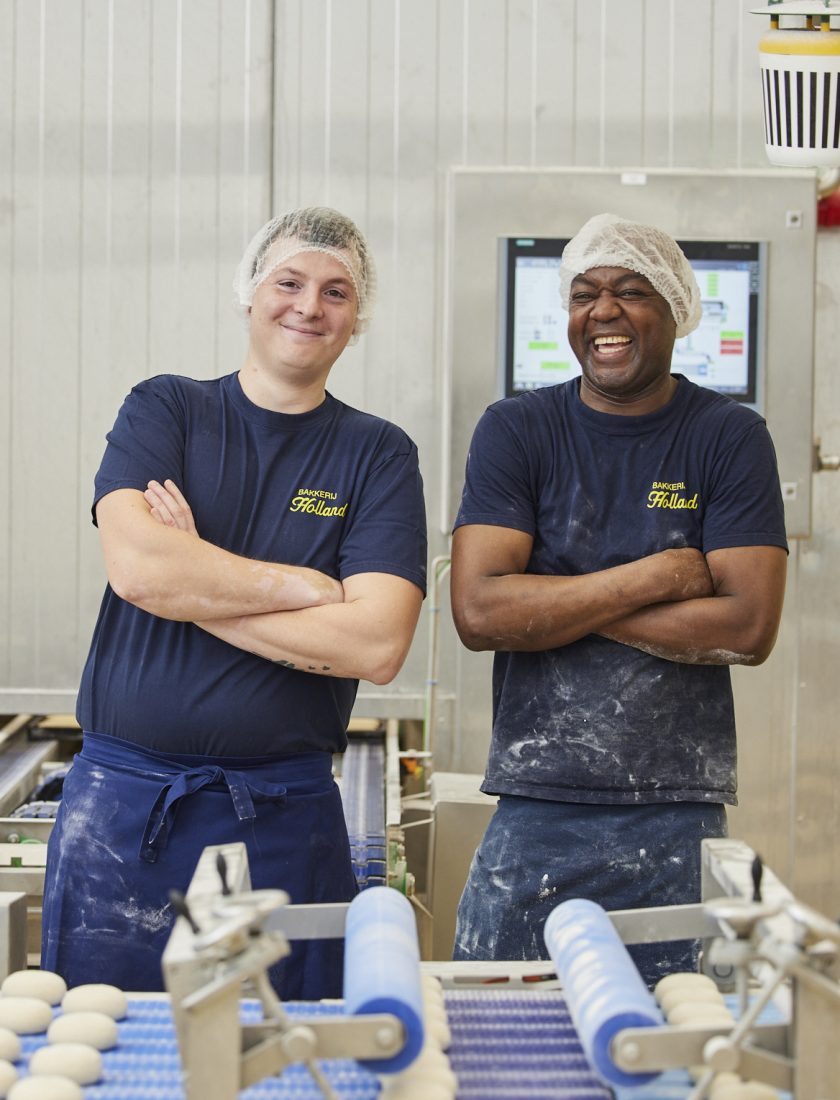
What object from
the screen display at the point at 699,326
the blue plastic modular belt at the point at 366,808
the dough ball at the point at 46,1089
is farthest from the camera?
the screen display at the point at 699,326

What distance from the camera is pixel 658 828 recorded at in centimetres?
191

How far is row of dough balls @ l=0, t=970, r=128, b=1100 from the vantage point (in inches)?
47.5

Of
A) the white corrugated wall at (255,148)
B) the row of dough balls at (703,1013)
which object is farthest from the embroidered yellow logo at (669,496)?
the white corrugated wall at (255,148)

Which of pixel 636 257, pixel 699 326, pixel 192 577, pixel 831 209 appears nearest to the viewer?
pixel 192 577

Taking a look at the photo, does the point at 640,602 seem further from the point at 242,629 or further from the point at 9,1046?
the point at 9,1046

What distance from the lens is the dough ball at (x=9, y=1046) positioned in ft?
4.22

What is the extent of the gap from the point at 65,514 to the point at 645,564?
193 centimetres

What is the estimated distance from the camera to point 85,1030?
4.26 ft

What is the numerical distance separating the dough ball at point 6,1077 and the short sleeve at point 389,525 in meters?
0.81

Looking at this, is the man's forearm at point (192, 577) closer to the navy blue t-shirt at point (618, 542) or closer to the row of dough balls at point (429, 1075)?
the navy blue t-shirt at point (618, 542)

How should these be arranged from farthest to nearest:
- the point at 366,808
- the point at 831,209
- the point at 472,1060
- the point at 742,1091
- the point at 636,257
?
the point at 831,209, the point at 366,808, the point at 636,257, the point at 472,1060, the point at 742,1091

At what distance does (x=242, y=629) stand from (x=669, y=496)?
0.66 metres

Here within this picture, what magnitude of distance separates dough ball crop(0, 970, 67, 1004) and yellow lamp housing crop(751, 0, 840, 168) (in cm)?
174

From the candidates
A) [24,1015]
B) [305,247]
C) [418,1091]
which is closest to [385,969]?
[418,1091]
